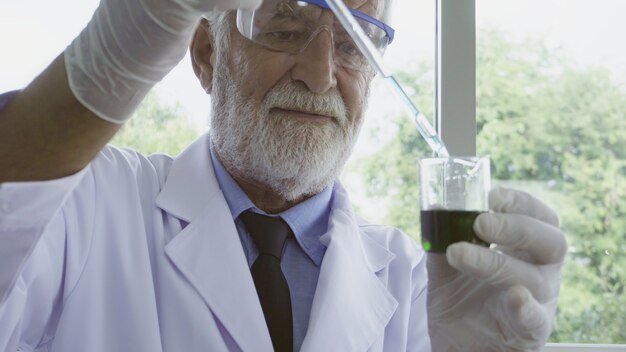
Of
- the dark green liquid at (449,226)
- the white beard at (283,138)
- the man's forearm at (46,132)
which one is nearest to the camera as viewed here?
the man's forearm at (46,132)

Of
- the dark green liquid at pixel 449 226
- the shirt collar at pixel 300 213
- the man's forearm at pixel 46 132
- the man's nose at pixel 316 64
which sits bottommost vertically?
the shirt collar at pixel 300 213

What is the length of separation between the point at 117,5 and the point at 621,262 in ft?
6.95

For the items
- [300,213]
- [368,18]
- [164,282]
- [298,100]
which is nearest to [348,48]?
[368,18]

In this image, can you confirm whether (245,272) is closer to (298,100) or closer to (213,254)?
(213,254)

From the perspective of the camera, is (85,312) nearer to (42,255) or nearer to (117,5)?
(42,255)

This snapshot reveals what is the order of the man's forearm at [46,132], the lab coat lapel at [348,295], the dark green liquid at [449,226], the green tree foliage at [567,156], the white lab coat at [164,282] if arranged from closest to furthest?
the man's forearm at [46,132] → the dark green liquid at [449,226] → the white lab coat at [164,282] → the lab coat lapel at [348,295] → the green tree foliage at [567,156]

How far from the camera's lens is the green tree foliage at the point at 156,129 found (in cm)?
253

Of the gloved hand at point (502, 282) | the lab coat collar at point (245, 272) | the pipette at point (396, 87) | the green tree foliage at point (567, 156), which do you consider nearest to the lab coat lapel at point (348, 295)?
the lab coat collar at point (245, 272)

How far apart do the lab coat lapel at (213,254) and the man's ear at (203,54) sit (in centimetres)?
32

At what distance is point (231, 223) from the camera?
1.57 m

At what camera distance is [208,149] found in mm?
1784

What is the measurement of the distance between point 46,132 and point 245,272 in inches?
25.7

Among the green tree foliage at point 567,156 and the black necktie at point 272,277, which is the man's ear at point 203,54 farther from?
the green tree foliage at point 567,156

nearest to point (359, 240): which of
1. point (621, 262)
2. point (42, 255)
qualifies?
point (42, 255)
